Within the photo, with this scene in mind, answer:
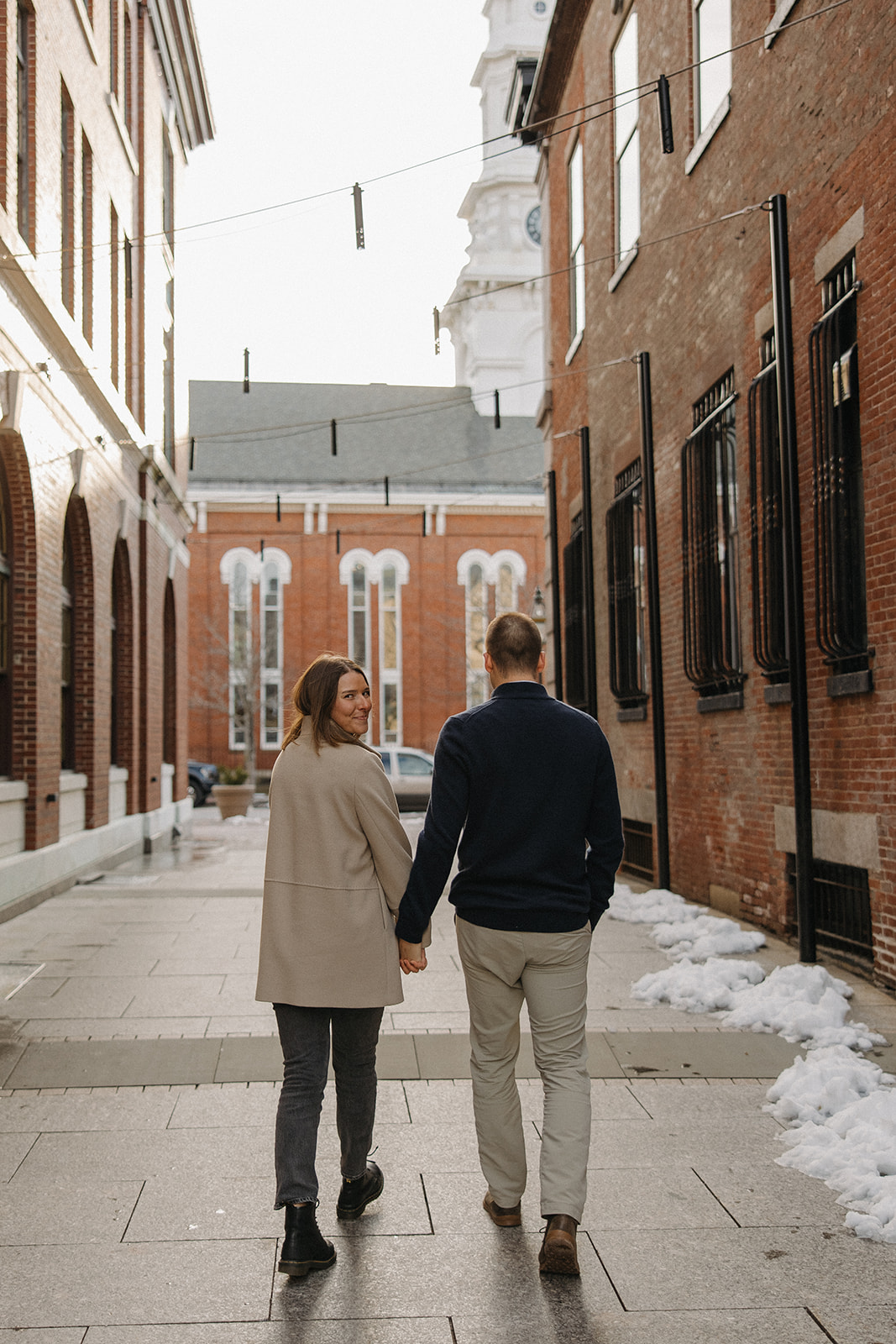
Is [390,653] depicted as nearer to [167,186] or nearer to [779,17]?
[167,186]

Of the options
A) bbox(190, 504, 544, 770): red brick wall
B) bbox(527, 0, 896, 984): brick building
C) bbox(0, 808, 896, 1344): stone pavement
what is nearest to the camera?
bbox(0, 808, 896, 1344): stone pavement

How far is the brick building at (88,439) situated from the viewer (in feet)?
38.5

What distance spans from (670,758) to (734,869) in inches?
90.9

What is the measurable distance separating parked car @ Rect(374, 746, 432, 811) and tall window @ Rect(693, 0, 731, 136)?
18.9m

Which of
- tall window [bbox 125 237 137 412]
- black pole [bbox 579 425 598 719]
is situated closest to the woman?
black pole [bbox 579 425 598 719]

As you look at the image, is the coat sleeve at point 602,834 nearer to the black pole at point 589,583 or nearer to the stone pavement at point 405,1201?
the stone pavement at point 405,1201

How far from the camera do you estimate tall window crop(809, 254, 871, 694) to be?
7.94 m

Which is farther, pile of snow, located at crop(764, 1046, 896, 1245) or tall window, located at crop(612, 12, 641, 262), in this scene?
tall window, located at crop(612, 12, 641, 262)

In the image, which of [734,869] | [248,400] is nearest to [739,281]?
[734,869]

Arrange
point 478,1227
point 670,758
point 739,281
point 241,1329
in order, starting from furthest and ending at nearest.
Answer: point 670,758
point 739,281
point 478,1227
point 241,1329

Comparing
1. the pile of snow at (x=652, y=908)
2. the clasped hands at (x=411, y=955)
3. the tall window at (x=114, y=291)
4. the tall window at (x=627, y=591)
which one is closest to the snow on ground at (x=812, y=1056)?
the pile of snow at (x=652, y=908)

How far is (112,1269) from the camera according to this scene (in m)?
3.73

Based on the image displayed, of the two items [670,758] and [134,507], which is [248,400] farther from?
[670,758]

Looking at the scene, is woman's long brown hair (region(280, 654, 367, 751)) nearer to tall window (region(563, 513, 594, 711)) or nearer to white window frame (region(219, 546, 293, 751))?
tall window (region(563, 513, 594, 711))
